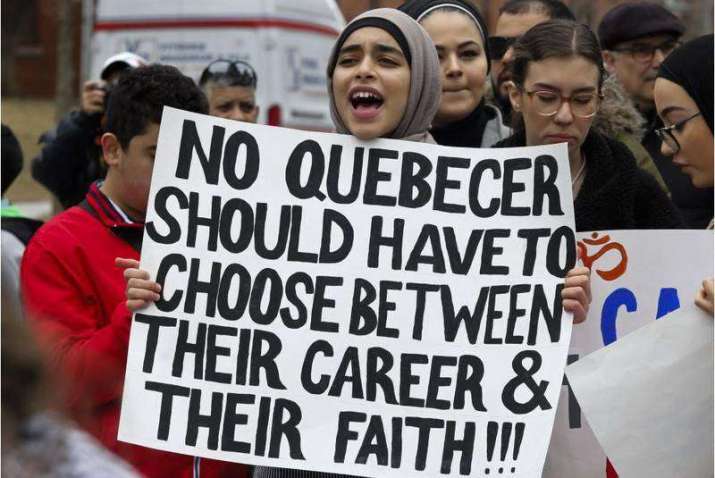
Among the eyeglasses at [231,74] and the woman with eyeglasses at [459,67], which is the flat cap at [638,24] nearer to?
the woman with eyeglasses at [459,67]

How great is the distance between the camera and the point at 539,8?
5277mm

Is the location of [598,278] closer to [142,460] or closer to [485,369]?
[485,369]

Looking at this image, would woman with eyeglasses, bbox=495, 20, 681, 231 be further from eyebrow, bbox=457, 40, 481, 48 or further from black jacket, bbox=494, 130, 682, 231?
eyebrow, bbox=457, 40, 481, 48

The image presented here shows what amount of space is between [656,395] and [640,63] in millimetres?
2568

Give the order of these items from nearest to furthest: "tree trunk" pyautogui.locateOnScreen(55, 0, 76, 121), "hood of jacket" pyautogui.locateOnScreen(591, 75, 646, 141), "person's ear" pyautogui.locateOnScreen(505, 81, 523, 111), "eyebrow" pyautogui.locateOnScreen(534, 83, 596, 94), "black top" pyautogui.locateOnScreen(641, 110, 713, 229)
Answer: "eyebrow" pyautogui.locateOnScreen(534, 83, 596, 94)
"person's ear" pyautogui.locateOnScreen(505, 81, 523, 111)
"hood of jacket" pyautogui.locateOnScreen(591, 75, 646, 141)
"black top" pyautogui.locateOnScreen(641, 110, 713, 229)
"tree trunk" pyautogui.locateOnScreen(55, 0, 76, 121)

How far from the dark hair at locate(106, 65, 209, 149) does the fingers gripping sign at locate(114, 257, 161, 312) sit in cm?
51

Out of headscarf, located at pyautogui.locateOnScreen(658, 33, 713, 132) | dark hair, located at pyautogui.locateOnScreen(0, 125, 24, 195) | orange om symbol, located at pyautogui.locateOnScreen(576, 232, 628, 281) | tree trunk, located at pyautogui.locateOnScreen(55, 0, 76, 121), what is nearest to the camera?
headscarf, located at pyautogui.locateOnScreen(658, 33, 713, 132)

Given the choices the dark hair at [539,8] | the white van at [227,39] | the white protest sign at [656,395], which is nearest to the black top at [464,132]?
the dark hair at [539,8]

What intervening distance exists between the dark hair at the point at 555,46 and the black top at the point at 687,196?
115 centimetres

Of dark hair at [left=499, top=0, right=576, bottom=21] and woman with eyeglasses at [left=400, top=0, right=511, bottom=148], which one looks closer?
woman with eyeglasses at [left=400, top=0, right=511, bottom=148]

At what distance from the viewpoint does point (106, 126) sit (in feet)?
12.7

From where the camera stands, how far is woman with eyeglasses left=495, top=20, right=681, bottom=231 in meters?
3.62

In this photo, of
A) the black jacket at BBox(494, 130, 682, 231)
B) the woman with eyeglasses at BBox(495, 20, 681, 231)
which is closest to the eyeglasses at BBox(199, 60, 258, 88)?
the woman with eyeglasses at BBox(495, 20, 681, 231)

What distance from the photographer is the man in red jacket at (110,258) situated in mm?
3434
